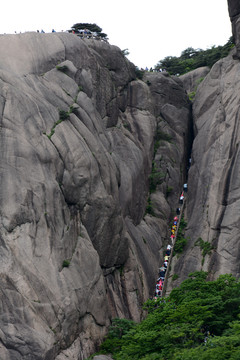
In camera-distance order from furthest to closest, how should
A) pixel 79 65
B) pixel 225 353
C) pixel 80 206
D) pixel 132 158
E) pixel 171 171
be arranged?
pixel 171 171, pixel 132 158, pixel 79 65, pixel 80 206, pixel 225 353

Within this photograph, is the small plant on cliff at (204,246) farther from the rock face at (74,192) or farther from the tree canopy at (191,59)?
the tree canopy at (191,59)

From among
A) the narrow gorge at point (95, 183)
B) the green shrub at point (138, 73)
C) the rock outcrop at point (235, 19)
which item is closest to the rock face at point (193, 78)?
the narrow gorge at point (95, 183)

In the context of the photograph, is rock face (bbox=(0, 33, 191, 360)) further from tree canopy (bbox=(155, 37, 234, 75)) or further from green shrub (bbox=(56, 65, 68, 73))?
tree canopy (bbox=(155, 37, 234, 75))

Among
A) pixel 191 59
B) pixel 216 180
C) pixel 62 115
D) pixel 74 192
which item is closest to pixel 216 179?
pixel 216 180

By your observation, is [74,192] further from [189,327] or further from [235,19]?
[235,19]

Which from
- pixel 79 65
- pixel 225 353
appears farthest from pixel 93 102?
pixel 225 353

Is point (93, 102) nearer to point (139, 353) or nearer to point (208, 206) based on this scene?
point (208, 206)

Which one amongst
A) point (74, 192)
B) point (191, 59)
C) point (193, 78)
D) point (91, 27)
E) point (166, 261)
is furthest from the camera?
point (191, 59)
